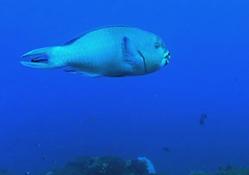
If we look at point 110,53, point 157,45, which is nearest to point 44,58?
point 110,53

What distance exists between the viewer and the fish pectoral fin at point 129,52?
1797 millimetres

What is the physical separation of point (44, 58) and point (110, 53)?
0.25 meters

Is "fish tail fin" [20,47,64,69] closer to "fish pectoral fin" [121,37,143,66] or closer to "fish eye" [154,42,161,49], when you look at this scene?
"fish pectoral fin" [121,37,143,66]

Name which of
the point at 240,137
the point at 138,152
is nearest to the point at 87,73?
the point at 138,152

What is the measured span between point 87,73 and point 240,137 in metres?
16.5

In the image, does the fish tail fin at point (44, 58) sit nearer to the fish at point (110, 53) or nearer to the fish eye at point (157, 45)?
the fish at point (110, 53)

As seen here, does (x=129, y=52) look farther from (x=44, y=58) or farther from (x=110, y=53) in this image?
(x=44, y=58)

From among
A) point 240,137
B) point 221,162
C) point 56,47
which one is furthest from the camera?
point 240,137

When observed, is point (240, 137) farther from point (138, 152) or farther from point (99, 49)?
point (99, 49)

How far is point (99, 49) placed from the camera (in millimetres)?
1778

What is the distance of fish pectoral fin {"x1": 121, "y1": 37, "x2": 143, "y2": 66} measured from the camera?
1797 mm

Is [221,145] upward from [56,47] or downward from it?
upward

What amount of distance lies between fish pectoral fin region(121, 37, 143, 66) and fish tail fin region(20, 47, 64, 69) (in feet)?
0.77

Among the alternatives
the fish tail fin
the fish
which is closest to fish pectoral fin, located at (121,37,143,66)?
the fish
